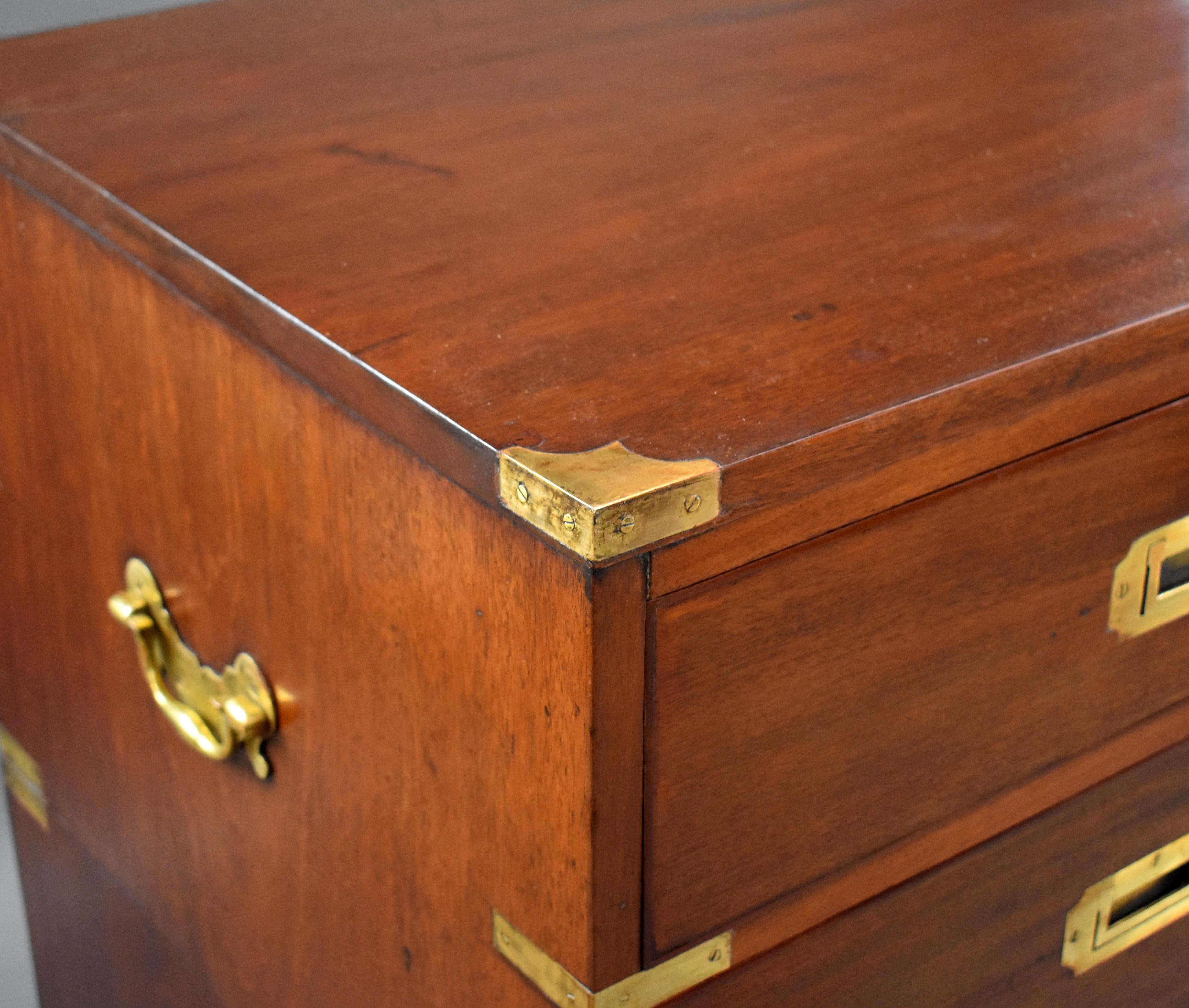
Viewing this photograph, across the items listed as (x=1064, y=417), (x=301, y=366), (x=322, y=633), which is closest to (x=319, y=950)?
(x=322, y=633)

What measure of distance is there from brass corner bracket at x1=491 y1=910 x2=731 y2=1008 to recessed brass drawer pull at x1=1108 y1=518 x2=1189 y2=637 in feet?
0.71

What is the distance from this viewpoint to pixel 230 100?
2.73 ft

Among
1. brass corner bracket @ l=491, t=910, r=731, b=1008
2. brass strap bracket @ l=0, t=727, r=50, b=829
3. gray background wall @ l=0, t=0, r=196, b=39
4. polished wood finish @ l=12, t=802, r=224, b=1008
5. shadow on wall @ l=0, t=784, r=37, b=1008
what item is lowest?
shadow on wall @ l=0, t=784, r=37, b=1008

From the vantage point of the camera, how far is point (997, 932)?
0.72 m

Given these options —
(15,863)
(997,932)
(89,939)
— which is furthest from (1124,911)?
(15,863)

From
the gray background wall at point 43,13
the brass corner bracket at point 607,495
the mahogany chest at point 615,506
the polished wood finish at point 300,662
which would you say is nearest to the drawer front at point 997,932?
the mahogany chest at point 615,506

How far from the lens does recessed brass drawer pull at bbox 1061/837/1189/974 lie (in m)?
0.76

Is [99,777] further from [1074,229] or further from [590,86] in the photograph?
[1074,229]

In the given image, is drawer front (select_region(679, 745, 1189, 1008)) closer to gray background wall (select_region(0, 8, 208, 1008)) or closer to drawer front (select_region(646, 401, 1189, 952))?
drawer front (select_region(646, 401, 1189, 952))

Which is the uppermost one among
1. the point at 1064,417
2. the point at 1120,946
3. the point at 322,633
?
the point at 1064,417

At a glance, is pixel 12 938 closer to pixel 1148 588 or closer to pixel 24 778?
pixel 24 778

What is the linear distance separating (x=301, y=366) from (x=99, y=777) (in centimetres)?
41

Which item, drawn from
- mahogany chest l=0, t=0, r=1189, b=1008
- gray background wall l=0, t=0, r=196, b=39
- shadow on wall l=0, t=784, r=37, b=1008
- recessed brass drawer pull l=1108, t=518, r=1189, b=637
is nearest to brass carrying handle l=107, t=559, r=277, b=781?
mahogany chest l=0, t=0, r=1189, b=1008

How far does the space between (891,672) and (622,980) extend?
15cm
